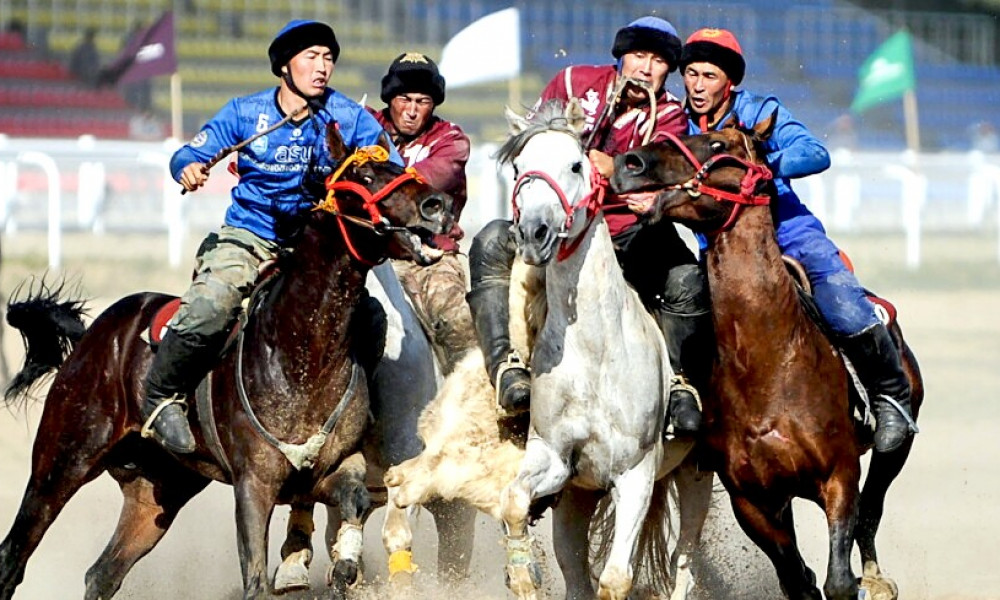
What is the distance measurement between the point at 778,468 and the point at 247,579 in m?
1.92

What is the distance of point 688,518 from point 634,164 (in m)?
1.74

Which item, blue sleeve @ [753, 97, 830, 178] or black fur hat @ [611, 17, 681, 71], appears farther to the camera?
black fur hat @ [611, 17, 681, 71]

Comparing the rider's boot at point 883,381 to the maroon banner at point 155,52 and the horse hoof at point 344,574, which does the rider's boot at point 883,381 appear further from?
the maroon banner at point 155,52

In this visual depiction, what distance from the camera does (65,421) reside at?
638cm

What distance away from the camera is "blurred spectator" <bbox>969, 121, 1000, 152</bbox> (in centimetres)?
2330

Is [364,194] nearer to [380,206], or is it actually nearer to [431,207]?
[380,206]

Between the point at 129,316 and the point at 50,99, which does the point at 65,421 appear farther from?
the point at 50,99

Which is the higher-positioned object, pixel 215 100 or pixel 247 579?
pixel 215 100

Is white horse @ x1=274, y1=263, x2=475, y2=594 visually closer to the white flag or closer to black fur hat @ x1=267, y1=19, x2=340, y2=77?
black fur hat @ x1=267, y1=19, x2=340, y2=77

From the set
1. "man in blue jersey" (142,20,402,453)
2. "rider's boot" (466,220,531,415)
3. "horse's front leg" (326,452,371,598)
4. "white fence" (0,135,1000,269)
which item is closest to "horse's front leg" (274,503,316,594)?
"horse's front leg" (326,452,371,598)

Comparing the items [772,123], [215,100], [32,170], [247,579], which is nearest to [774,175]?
[772,123]

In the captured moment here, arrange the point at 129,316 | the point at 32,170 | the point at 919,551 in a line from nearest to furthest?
1. the point at 129,316
2. the point at 919,551
3. the point at 32,170

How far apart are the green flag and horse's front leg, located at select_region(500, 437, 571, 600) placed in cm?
1559

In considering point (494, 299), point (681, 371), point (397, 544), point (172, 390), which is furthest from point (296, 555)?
point (681, 371)
